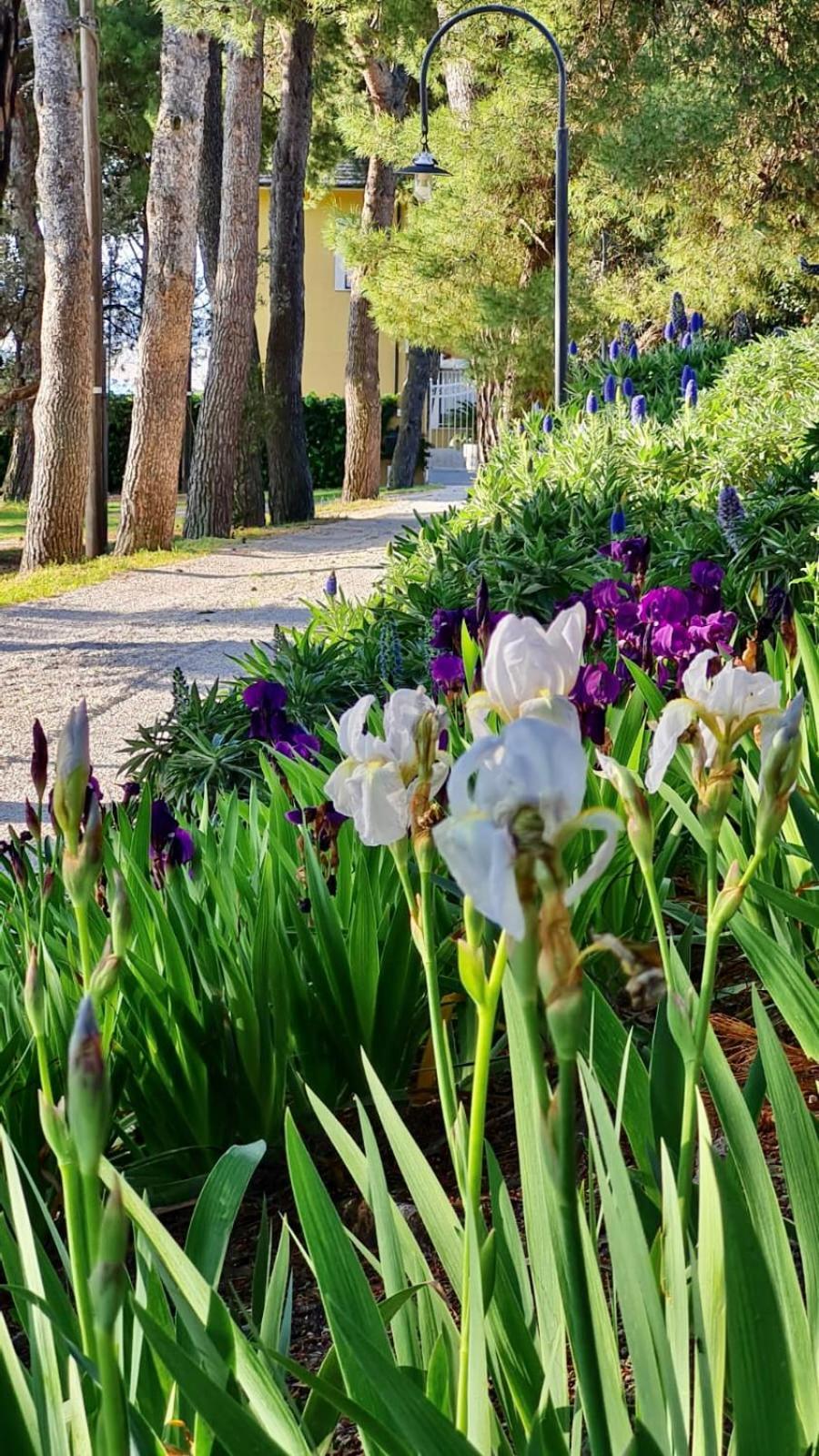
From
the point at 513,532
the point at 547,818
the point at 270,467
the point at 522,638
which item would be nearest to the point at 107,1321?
the point at 547,818

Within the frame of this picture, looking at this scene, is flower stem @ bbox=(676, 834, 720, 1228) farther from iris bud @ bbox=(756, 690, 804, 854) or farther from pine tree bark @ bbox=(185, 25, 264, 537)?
pine tree bark @ bbox=(185, 25, 264, 537)

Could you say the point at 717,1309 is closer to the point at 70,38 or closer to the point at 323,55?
the point at 70,38

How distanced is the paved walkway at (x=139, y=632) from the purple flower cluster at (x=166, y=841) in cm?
293

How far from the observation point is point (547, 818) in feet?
1.87

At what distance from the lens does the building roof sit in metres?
29.3

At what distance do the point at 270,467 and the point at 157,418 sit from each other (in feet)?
15.2

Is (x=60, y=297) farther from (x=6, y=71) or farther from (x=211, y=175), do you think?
(x=211, y=175)

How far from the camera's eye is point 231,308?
14.4 m

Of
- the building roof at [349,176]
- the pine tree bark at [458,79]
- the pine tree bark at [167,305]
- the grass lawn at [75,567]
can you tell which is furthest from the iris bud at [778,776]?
the building roof at [349,176]

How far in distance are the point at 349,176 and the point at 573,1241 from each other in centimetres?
3308

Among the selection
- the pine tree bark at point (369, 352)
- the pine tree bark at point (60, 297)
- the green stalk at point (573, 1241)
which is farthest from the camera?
the pine tree bark at point (369, 352)

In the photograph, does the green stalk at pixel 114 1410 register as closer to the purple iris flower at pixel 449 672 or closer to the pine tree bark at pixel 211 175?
the purple iris flower at pixel 449 672

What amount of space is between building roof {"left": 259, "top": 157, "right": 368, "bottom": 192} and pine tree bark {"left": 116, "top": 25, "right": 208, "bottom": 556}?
16.7 metres

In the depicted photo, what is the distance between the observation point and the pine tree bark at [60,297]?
38.8 feet
